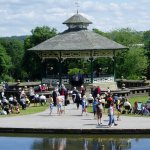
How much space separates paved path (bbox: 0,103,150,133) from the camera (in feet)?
101

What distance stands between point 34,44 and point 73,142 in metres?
61.1

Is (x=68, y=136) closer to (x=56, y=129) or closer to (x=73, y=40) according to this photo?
(x=56, y=129)

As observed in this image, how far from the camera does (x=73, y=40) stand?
2160 inches

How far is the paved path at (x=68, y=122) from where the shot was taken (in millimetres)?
30875

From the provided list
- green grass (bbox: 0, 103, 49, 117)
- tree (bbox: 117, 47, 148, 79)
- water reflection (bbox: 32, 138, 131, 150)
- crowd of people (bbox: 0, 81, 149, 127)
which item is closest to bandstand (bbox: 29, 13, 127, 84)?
crowd of people (bbox: 0, 81, 149, 127)

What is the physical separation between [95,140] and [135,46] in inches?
2191

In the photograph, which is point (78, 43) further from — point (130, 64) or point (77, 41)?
point (130, 64)

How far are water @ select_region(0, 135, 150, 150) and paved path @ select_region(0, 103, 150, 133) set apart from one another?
1113 mm

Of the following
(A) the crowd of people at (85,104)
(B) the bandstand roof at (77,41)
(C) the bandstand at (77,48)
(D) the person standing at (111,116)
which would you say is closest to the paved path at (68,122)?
(D) the person standing at (111,116)

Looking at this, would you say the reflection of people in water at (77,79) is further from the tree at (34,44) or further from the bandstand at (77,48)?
the tree at (34,44)

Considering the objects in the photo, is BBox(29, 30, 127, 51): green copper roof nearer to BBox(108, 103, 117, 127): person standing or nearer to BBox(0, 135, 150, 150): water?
BBox(108, 103, 117, 127): person standing

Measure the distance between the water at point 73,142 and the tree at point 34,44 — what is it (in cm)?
5711

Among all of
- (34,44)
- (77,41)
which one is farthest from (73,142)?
(34,44)

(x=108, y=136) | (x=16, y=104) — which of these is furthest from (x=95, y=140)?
(x=16, y=104)
